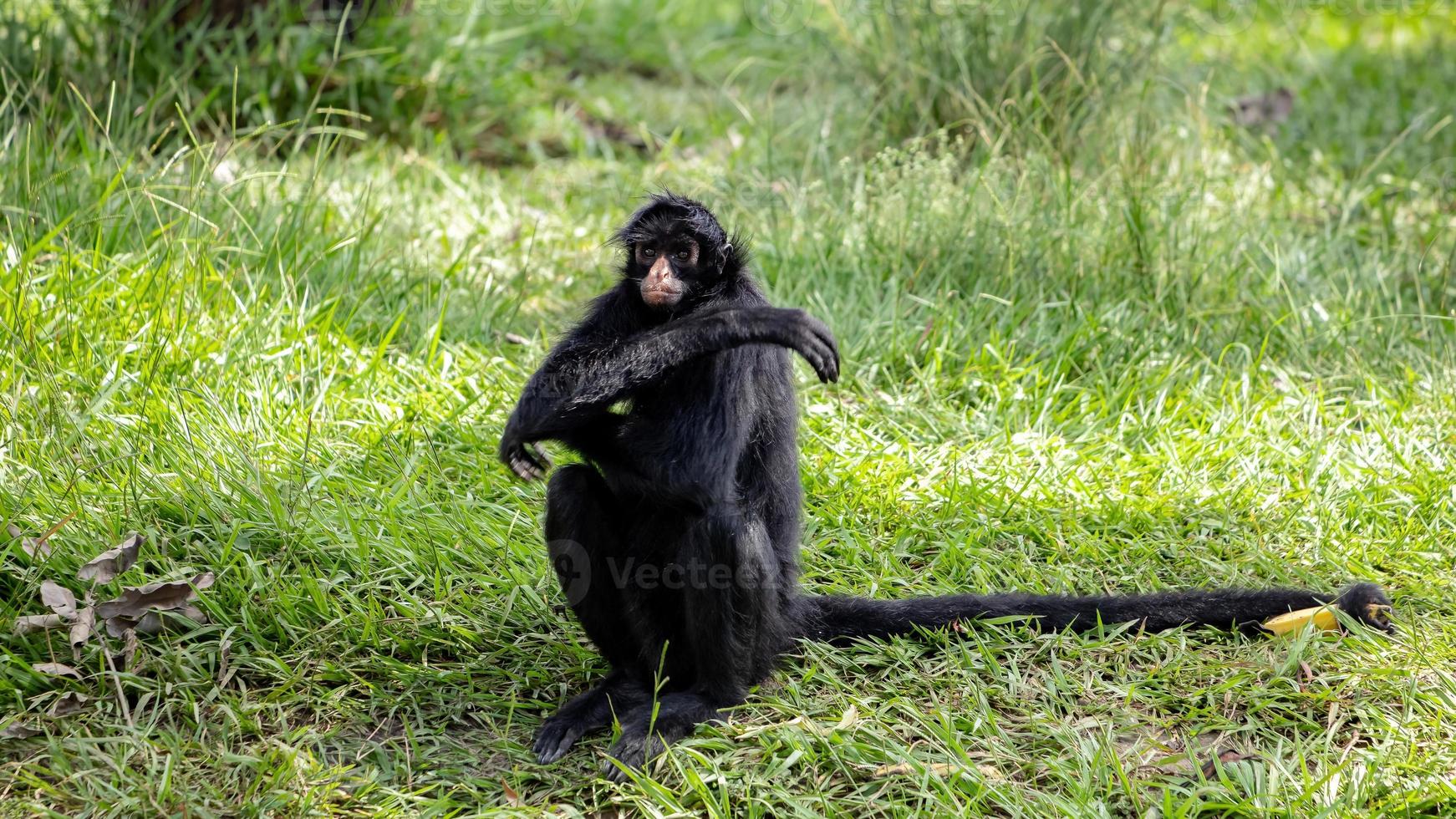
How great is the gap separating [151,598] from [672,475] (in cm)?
140

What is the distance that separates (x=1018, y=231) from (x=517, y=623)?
114 inches

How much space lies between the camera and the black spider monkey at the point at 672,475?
2.96 metres

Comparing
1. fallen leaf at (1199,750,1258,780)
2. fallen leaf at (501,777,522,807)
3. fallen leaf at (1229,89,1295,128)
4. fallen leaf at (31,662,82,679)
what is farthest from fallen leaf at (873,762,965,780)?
fallen leaf at (1229,89,1295,128)

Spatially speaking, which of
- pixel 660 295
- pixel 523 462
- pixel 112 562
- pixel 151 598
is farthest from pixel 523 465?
pixel 112 562

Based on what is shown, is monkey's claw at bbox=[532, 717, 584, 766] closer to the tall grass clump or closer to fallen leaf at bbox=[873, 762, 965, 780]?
fallen leaf at bbox=[873, 762, 965, 780]

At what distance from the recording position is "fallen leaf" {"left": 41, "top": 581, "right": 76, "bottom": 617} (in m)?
3.14

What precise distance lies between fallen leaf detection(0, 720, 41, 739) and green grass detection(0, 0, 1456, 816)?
4 cm

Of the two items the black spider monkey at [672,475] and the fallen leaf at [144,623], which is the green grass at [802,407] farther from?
the black spider monkey at [672,475]

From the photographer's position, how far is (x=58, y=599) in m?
3.17

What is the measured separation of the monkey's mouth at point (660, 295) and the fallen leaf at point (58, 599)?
64.2 inches

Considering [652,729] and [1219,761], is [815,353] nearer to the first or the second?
[652,729]

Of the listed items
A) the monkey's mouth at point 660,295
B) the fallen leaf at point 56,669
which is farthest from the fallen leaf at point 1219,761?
the fallen leaf at point 56,669

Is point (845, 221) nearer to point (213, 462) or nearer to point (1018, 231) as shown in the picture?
point (1018, 231)

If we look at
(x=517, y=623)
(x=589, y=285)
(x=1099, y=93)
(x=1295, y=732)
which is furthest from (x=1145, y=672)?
(x=1099, y=93)
